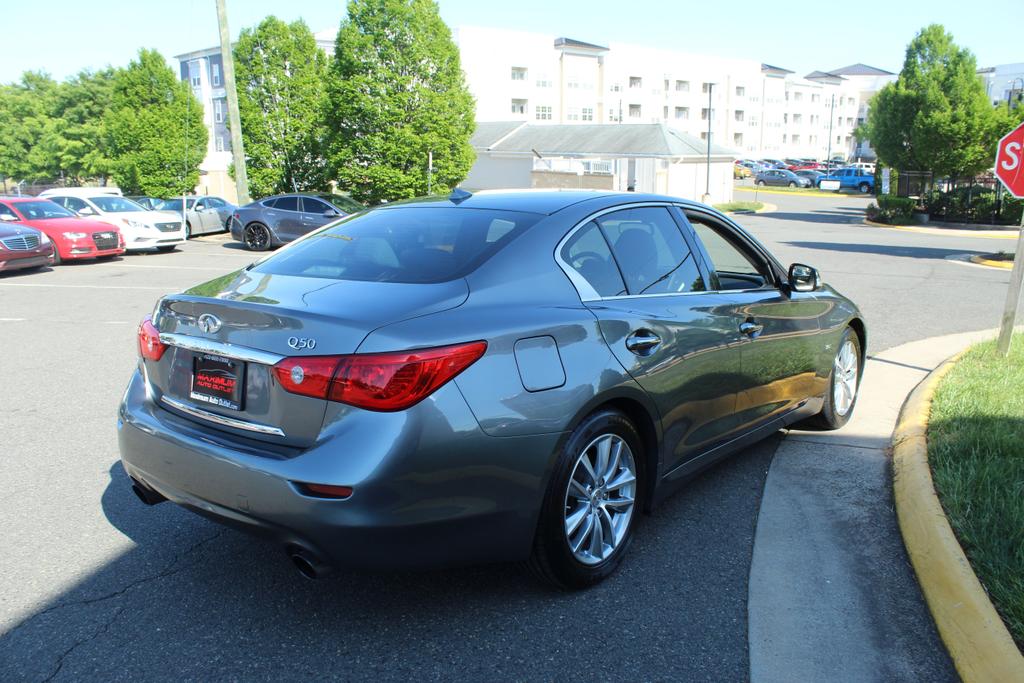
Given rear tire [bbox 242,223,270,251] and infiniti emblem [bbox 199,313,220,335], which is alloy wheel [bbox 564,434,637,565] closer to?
infiniti emblem [bbox 199,313,220,335]

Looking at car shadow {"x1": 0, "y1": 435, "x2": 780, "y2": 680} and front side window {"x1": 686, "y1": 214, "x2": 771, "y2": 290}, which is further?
front side window {"x1": 686, "y1": 214, "x2": 771, "y2": 290}

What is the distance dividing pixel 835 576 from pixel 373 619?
2049 mm

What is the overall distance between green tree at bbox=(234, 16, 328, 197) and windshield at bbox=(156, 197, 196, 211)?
3.14m

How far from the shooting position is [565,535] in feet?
11.1

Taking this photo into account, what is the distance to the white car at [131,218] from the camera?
19781 mm

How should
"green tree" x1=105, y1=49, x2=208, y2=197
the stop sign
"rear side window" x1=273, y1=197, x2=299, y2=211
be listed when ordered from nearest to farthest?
1. the stop sign
2. "rear side window" x1=273, y1=197, x2=299, y2=211
3. "green tree" x1=105, y1=49, x2=208, y2=197

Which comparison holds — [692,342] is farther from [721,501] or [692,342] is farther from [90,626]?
[90,626]

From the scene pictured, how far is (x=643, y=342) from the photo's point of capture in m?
3.70

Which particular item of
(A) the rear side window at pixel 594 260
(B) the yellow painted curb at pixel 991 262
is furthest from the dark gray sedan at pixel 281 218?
(A) the rear side window at pixel 594 260

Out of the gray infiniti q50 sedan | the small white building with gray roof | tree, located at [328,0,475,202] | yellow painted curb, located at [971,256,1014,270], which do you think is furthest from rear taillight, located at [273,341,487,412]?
the small white building with gray roof

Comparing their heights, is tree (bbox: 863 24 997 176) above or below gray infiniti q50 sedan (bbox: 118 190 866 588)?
above

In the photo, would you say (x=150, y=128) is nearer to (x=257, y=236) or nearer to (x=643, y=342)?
(x=257, y=236)

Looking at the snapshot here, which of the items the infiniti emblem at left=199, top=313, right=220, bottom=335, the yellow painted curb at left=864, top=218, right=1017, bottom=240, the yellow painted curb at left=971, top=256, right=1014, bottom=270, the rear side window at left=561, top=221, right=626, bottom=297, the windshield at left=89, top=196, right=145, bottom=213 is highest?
the rear side window at left=561, top=221, right=626, bottom=297

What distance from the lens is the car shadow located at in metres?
3.04
